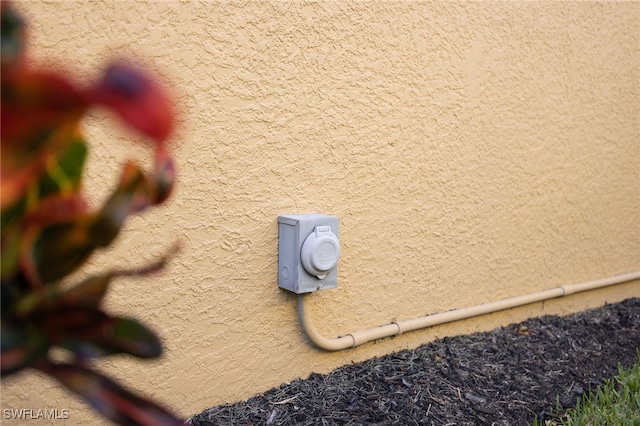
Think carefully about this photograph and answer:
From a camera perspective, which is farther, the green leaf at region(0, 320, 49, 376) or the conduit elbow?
the conduit elbow

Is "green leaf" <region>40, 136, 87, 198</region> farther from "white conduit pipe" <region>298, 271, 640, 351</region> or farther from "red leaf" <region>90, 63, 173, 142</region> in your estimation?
"white conduit pipe" <region>298, 271, 640, 351</region>

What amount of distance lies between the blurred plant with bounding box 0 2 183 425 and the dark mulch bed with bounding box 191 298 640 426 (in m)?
1.67

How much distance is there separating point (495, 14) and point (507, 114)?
0.52m

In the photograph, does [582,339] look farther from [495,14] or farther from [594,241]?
[495,14]

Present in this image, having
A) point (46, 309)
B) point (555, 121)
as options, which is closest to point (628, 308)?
point (555, 121)

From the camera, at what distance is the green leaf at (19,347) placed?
88 cm

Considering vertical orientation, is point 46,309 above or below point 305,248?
above

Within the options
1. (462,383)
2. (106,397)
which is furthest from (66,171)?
(462,383)

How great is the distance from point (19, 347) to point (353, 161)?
2.16 metres

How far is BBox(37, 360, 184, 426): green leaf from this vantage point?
3.02ft

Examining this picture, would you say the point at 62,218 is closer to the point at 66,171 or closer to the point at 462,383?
the point at 66,171

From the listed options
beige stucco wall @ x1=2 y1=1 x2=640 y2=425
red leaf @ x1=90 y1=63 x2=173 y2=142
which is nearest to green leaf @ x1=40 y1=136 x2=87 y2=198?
red leaf @ x1=90 y1=63 x2=173 y2=142

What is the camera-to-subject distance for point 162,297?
2.45 m

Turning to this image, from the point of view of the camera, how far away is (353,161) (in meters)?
2.94
